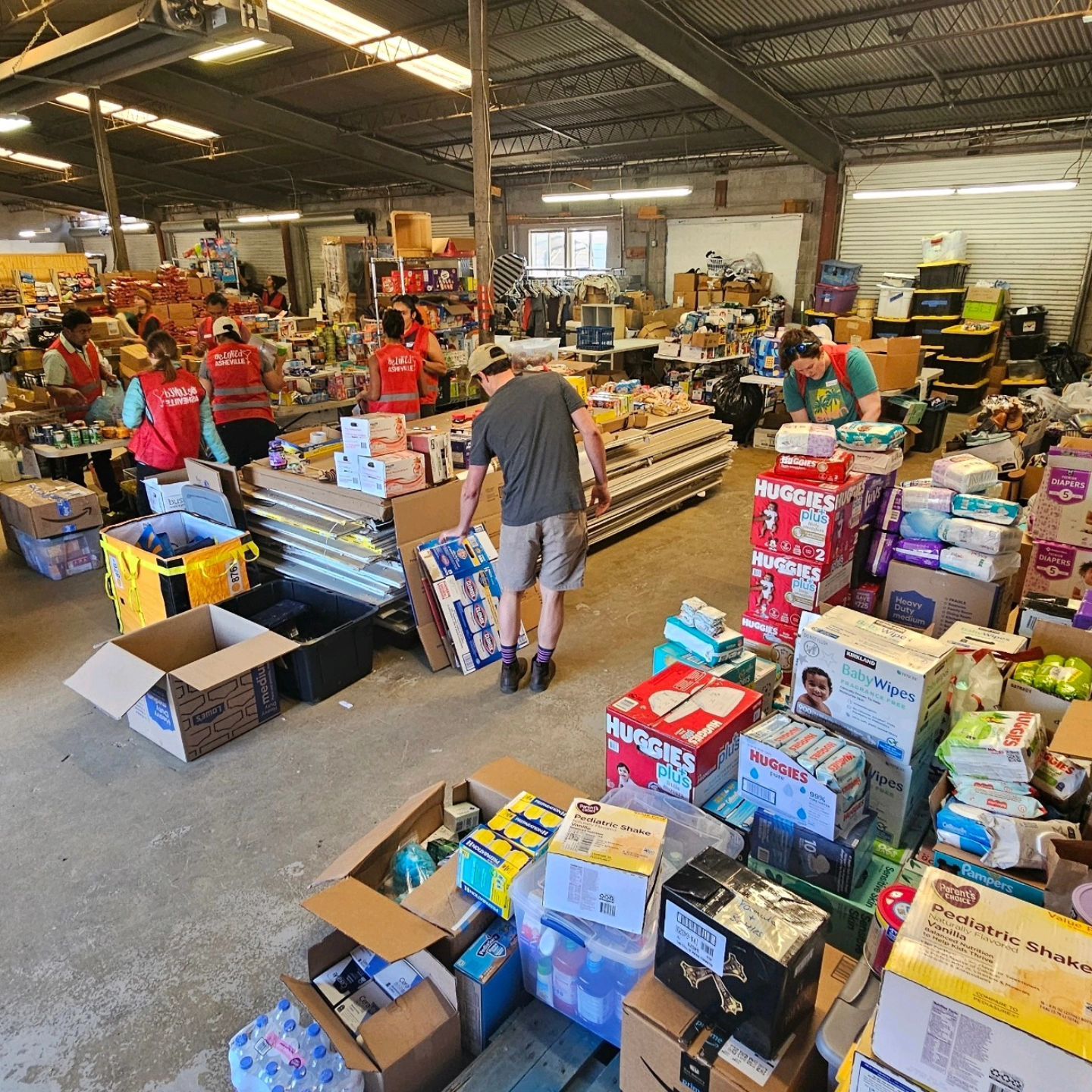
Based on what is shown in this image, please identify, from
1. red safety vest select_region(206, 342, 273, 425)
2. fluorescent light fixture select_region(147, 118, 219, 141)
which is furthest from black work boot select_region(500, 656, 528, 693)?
fluorescent light fixture select_region(147, 118, 219, 141)

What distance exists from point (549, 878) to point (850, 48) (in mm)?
9120

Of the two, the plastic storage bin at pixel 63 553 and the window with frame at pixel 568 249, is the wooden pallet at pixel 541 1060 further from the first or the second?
the window with frame at pixel 568 249

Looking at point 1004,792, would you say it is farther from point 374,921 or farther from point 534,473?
point 534,473

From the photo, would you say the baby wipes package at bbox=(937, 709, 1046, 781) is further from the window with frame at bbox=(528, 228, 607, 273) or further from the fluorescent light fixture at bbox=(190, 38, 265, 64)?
the window with frame at bbox=(528, 228, 607, 273)

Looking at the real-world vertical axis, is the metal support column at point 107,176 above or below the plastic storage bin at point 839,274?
above

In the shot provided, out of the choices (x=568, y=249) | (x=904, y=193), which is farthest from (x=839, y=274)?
(x=568, y=249)

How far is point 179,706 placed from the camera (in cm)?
311

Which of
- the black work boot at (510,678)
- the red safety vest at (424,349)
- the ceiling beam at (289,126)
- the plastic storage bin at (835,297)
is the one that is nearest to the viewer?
the black work boot at (510,678)

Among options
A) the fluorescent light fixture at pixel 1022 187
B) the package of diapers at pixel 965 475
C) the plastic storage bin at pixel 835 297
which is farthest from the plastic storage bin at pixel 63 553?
the fluorescent light fixture at pixel 1022 187

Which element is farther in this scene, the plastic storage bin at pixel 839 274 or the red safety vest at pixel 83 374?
the plastic storage bin at pixel 839 274

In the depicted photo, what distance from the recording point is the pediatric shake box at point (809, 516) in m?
3.14

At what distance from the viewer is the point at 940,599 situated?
10.2ft

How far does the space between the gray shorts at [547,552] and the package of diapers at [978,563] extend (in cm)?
152

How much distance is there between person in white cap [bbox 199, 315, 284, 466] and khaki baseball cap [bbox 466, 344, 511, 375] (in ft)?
8.12
